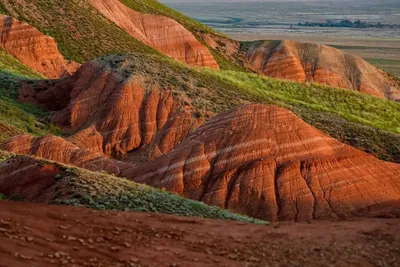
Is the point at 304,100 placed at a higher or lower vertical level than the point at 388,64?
higher

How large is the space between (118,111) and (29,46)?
1763 centimetres

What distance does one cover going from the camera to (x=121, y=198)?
54.2 feet

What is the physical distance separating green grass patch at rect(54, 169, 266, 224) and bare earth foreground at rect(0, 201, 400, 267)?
107cm

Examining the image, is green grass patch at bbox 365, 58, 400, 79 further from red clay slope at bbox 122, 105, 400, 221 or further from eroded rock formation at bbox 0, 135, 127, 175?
red clay slope at bbox 122, 105, 400, 221

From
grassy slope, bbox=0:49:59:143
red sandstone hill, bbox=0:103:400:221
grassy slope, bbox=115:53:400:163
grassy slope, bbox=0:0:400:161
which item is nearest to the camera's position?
red sandstone hill, bbox=0:103:400:221

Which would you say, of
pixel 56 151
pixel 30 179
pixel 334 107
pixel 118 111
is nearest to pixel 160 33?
pixel 334 107

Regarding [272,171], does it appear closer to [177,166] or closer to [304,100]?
[177,166]

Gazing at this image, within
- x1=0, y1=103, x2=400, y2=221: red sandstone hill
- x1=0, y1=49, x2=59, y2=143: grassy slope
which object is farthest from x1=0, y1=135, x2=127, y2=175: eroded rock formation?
x1=0, y1=103, x2=400, y2=221: red sandstone hill

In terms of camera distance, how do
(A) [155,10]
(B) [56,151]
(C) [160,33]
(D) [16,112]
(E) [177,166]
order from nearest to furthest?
(E) [177,166]
(B) [56,151]
(D) [16,112]
(C) [160,33]
(A) [155,10]

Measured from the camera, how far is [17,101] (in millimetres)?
41406

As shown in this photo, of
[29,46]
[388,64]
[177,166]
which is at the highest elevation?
[177,166]

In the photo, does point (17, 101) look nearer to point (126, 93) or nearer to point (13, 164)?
point (126, 93)

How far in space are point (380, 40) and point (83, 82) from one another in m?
142

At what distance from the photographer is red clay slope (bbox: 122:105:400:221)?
2338cm
